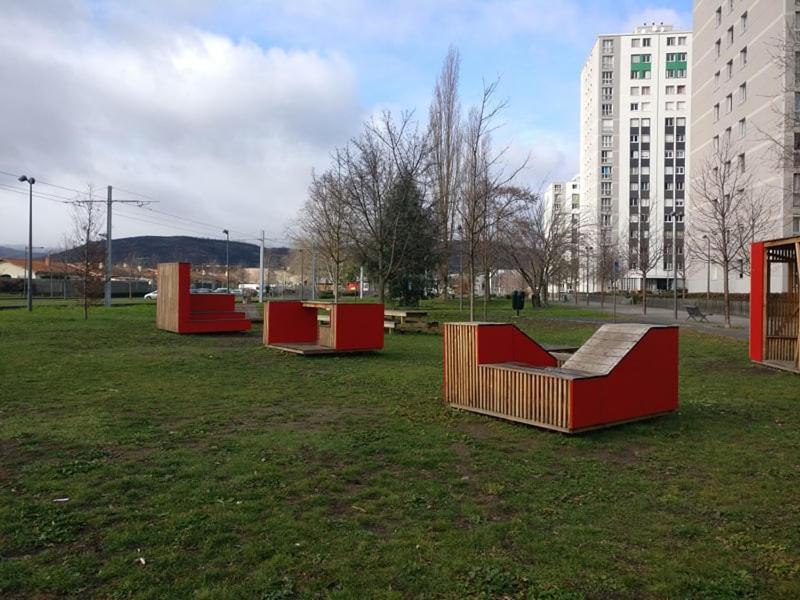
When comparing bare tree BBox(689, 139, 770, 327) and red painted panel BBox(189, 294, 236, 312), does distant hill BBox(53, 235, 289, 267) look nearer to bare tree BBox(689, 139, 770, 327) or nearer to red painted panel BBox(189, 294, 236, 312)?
bare tree BBox(689, 139, 770, 327)

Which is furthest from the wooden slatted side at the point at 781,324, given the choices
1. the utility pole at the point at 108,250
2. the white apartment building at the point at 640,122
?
the white apartment building at the point at 640,122

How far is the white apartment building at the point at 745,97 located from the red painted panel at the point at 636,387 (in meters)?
33.9

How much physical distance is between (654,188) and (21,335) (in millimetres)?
92984

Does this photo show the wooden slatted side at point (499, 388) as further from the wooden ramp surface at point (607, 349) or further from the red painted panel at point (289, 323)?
the red painted panel at point (289, 323)

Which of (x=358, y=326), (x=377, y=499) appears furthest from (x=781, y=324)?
(x=377, y=499)

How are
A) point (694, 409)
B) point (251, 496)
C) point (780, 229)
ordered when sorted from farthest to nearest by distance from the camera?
point (780, 229) → point (694, 409) → point (251, 496)

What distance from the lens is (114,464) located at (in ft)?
18.0

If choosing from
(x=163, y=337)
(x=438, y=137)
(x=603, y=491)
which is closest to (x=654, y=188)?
(x=438, y=137)

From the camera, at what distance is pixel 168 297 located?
64.3 ft

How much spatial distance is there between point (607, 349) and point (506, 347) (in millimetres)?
1242

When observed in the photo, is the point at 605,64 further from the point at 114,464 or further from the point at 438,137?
the point at 114,464

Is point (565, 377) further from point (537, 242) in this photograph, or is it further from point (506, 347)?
point (537, 242)

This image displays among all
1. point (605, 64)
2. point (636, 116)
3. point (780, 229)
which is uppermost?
point (605, 64)

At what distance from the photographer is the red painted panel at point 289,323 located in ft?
51.3
